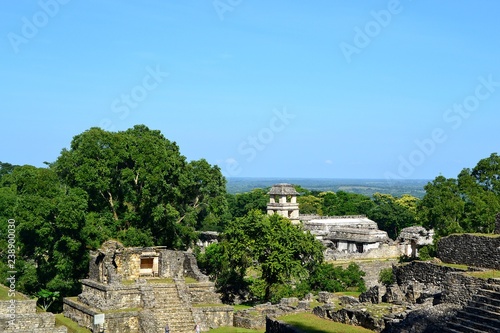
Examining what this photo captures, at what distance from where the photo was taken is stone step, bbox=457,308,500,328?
16.5 metres

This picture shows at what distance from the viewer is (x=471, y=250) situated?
21578mm

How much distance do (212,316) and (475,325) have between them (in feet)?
47.8

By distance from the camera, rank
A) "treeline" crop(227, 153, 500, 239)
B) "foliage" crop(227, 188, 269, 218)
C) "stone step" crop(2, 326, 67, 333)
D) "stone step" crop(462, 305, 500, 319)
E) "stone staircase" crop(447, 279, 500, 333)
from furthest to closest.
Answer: "foliage" crop(227, 188, 269, 218)
"treeline" crop(227, 153, 500, 239)
"stone step" crop(2, 326, 67, 333)
"stone step" crop(462, 305, 500, 319)
"stone staircase" crop(447, 279, 500, 333)

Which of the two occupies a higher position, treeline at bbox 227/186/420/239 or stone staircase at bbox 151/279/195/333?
treeline at bbox 227/186/420/239

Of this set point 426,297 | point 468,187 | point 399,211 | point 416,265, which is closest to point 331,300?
point 416,265

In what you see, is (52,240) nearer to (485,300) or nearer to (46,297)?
(46,297)

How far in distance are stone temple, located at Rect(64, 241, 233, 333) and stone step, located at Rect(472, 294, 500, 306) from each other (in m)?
13.5

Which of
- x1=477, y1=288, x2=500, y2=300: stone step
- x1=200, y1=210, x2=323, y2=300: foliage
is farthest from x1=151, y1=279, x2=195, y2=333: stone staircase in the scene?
x1=477, y1=288, x2=500, y2=300: stone step

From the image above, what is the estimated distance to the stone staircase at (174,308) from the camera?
27484 millimetres

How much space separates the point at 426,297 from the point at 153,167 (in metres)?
20.2

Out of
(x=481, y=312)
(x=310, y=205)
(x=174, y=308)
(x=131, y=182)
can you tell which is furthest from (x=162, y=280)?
(x=310, y=205)

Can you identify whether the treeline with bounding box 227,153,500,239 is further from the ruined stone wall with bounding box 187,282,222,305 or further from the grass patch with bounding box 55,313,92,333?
the grass patch with bounding box 55,313,92,333

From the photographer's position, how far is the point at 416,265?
24031mm

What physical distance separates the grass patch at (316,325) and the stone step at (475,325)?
3.77m
